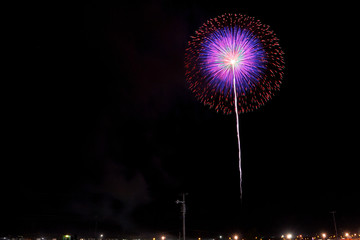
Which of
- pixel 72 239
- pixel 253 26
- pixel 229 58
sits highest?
pixel 253 26

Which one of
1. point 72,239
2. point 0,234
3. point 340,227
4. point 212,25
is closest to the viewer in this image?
point 72,239

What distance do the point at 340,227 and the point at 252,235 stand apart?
334 feet

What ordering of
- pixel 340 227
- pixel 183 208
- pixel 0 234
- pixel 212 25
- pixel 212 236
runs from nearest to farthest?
1. pixel 212 25
2. pixel 183 208
3. pixel 0 234
4. pixel 340 227
5. pixel 212 236

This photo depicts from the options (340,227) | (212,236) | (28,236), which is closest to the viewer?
(340,227)

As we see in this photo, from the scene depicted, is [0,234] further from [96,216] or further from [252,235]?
[252,235]

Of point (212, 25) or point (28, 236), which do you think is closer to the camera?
point (212, 25)

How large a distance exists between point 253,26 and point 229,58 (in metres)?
2.96

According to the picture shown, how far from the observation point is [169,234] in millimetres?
190375

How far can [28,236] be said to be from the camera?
174750 millimetres

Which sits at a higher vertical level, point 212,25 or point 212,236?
point 212,25

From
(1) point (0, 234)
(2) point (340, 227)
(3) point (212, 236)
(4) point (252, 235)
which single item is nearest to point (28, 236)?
(1) point (0, 234)

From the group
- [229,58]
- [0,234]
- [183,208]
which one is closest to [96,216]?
[183,208]

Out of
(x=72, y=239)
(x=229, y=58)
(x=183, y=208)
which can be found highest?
(x=229, y=58)

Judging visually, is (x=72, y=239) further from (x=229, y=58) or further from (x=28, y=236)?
(x=28, y=236)
